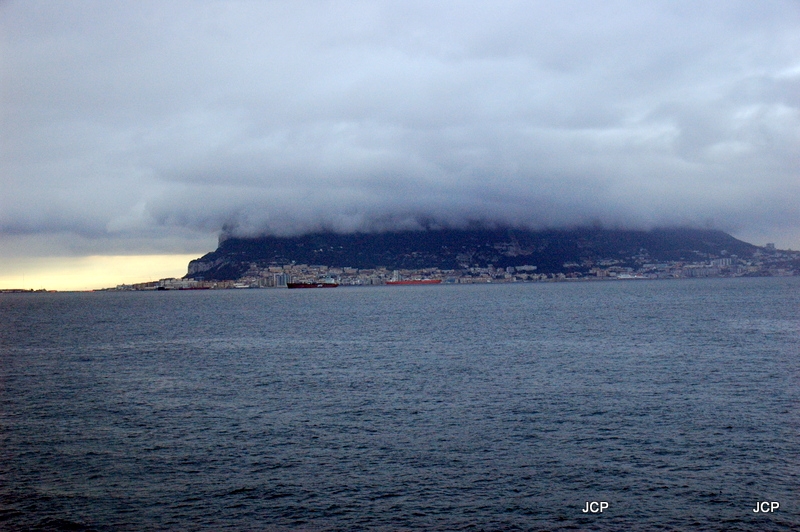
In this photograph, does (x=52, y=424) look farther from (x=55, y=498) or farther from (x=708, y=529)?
(x=708, y=529)

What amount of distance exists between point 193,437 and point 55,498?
360 inches

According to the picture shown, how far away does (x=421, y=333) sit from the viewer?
93.5m

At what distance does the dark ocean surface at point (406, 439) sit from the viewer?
26.3m

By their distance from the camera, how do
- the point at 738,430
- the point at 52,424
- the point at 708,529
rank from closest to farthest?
the point at 708,529
the point at 738,430
the point at 52,424

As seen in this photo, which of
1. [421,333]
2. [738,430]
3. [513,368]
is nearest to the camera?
[738,430]

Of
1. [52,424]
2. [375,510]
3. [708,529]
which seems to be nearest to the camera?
[708,529]

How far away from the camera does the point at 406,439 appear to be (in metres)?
35.6

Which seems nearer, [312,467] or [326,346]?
[312,467]

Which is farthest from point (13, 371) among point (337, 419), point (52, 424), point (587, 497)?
point (587, 497)

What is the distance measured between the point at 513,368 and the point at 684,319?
62.4 meters

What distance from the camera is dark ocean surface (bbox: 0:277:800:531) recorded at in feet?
86.4

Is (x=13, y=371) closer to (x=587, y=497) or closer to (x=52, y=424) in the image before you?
(x=52, y=424)

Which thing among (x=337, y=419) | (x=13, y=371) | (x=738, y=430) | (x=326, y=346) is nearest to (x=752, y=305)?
(x=326, y=346)

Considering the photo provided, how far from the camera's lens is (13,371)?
6050cm
